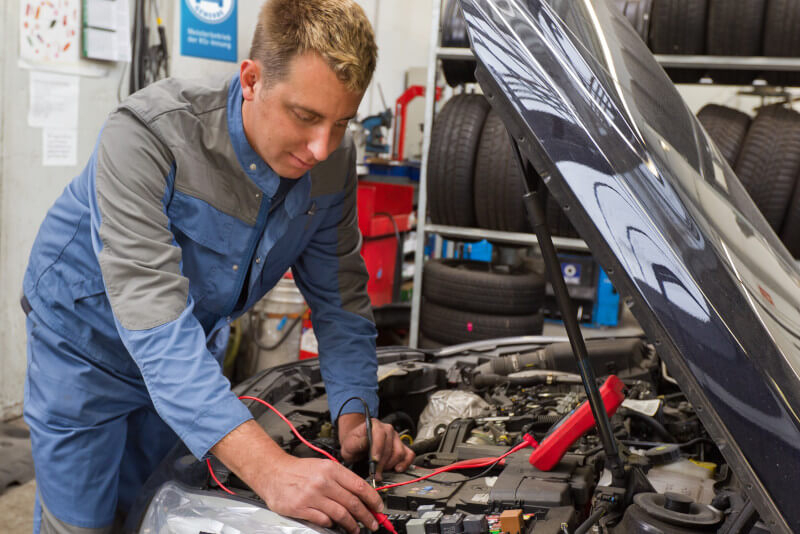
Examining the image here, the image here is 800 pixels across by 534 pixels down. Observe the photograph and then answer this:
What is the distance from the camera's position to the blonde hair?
1.26 meters

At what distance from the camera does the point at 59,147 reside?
12.4 ft

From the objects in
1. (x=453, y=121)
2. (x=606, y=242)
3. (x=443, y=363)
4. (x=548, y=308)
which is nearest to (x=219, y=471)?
(x=606, y=242)

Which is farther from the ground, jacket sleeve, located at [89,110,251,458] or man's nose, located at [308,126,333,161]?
man's nose, located at [308,126,333,161]

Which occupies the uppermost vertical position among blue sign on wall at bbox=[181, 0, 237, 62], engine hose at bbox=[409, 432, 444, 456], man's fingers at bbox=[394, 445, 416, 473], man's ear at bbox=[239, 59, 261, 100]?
blue sign on wall at bbox=[181, 0, 237, 62]

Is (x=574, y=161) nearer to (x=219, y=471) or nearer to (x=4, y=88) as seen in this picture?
(x=219, y=471)

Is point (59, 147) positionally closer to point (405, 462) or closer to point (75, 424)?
point (75, 424)

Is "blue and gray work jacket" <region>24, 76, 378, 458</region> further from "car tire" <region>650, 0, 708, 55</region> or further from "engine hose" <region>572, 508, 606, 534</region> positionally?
"car tire" <region>650, 0, 708, 55</region>

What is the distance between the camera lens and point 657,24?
336 centimetres

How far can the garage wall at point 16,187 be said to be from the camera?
3469 millimetres

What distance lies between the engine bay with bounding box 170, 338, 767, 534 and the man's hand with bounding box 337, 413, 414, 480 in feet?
0.08

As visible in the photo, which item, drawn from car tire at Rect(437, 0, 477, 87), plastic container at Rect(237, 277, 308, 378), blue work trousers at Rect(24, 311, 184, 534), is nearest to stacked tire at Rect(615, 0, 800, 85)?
car tire at Rect(437, 0, 477, 87)

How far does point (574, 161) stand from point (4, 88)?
3308 millimetres

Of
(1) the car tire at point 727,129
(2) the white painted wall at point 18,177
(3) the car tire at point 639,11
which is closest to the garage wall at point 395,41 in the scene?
(2) the white painted wall at point 18,177

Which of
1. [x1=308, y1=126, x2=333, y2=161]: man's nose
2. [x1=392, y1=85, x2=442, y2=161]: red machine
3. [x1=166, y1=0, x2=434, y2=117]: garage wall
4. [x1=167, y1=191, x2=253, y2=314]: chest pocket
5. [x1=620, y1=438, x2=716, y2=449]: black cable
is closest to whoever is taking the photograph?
[x1=308, y1=126, x2=333, y2=161]: man's nose
